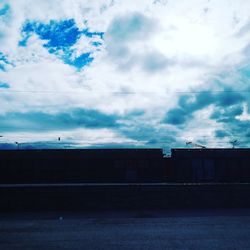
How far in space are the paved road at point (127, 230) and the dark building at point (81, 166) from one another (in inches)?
842

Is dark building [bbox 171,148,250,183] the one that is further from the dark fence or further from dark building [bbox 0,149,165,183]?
the dark fence

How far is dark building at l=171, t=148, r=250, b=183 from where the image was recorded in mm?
34719

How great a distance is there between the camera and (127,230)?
9914 millimetres

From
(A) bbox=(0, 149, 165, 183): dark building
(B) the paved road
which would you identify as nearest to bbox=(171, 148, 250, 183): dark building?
(A) bbox=(0, 149, 165, 183): dark building

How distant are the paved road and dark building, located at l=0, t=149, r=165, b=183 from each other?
21380 millimetres

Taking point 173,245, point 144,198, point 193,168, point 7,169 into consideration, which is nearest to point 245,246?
point 173,245

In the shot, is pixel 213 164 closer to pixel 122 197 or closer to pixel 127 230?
pixel 122 197

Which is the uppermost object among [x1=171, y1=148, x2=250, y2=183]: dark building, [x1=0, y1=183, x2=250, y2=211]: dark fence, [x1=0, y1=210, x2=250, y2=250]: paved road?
[x1=171, y1=148, x2=250, y2=183]: dark building

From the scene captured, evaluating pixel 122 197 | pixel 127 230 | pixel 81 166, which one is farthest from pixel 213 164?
pixel 127 230

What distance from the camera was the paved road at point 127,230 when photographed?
26.0 ft

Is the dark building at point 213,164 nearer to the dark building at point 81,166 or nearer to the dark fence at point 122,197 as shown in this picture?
the dark building at point 81,166

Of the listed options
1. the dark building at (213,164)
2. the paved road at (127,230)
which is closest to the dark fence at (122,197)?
the paved road at (127,230)

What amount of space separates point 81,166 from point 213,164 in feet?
55.4

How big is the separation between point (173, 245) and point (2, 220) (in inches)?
338
